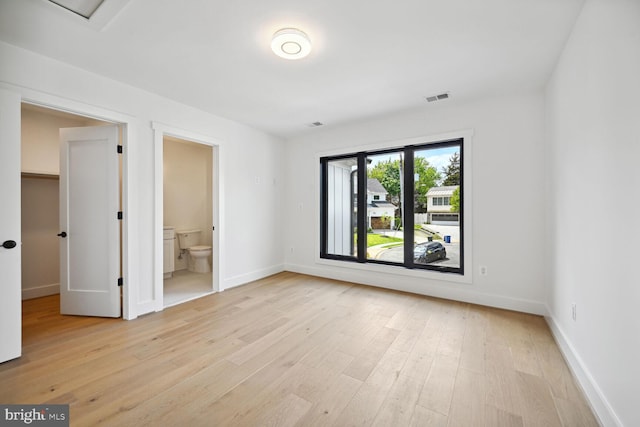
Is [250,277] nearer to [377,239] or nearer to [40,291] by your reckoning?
[377,239]

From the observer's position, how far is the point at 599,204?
1559 mm

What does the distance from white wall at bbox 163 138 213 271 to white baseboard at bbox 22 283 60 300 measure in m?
1.69

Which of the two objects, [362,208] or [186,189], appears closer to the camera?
[362,208]

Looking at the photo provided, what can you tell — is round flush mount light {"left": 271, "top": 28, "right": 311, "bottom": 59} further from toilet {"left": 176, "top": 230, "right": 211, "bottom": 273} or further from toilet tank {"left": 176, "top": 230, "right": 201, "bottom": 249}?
toilet tank {"left": 176, "top": 230, "right": 201, "bottom": 249}

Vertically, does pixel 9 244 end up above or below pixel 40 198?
below

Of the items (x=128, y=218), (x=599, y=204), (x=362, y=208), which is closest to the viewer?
(x=599, y=204)

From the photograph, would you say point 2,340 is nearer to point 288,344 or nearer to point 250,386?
point 250,386

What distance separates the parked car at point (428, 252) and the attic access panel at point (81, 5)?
409 centimetres

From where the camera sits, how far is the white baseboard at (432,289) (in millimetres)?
2990

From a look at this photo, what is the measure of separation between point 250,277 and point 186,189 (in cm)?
238

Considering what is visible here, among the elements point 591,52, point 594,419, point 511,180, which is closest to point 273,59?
point 591,52

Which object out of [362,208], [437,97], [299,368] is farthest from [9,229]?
[437,97]

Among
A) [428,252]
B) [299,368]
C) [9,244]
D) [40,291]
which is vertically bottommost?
[299,368]

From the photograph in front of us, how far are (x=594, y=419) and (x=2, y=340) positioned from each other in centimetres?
416
